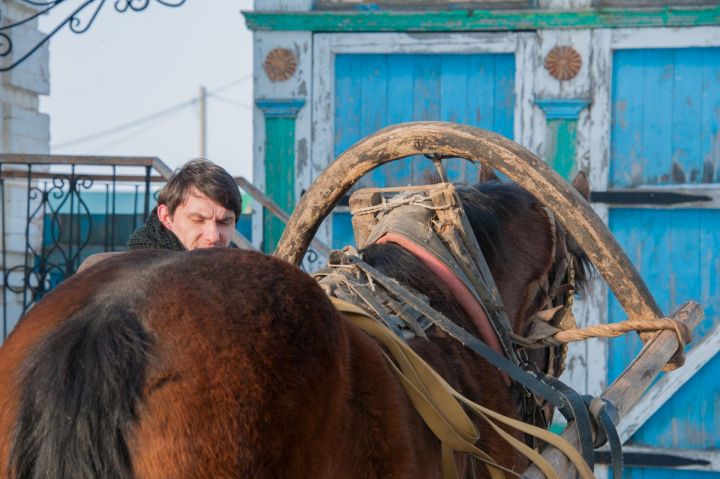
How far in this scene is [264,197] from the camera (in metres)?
5.71

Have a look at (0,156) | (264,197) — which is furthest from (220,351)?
(0,156)

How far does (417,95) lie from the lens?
609 centimetres

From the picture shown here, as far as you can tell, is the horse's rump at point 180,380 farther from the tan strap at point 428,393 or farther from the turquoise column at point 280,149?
the turquoise column at point 280,149

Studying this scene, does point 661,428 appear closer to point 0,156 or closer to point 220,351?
point 0,156

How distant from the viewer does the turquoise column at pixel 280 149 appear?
20.1ft

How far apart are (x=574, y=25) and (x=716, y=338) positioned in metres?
2.16

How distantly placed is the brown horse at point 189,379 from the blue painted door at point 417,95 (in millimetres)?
4349

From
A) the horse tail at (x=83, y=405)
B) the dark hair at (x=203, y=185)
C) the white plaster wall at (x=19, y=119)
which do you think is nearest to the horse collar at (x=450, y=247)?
the dark hair at (x=203, y=185)

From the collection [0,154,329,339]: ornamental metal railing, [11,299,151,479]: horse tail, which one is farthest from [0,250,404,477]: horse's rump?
[0,154,329,339]: ornamental metal railing

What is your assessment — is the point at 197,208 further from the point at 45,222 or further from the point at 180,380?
the point at 45,222

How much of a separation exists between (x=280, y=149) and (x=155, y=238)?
3.39 metres

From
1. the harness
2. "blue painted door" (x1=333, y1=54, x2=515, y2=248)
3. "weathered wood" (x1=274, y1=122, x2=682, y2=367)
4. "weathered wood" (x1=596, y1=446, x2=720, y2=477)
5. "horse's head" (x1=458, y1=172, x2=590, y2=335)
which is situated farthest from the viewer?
"blue painted door" (x1=333, y1=54, x2=515, y2=248)

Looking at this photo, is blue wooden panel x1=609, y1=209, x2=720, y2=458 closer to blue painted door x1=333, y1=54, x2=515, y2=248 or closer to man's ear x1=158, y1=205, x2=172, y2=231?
blue painted door x1=333, y1=54, x2=515, y2=248

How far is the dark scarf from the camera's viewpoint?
2.79 meters
